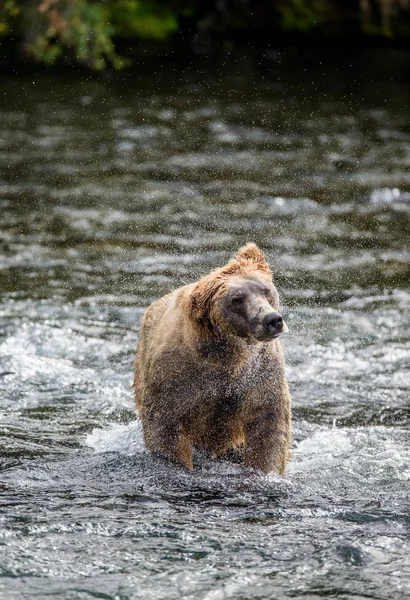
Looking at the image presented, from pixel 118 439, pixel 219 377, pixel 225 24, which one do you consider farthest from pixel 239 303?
pixel 225 24

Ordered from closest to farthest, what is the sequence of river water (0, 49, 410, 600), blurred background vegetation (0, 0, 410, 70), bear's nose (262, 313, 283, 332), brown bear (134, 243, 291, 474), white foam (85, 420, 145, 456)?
river water (0, 49, 410, 600)
bear's nose (262, 313, 283, 332)
brown bear (134, 243, 291, 474)
white foam (85, 420, 145, 456)
blurred background vegetation (0, 0, 410, 70)

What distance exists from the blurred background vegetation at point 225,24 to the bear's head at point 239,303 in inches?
683

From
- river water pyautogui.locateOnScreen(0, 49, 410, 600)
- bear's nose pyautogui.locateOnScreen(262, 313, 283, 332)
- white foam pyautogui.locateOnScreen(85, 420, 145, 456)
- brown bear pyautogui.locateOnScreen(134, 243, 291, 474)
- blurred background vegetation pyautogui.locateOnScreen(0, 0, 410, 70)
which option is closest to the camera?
river water pyautogui.locateOnScreen(0, 49, 410, 600)

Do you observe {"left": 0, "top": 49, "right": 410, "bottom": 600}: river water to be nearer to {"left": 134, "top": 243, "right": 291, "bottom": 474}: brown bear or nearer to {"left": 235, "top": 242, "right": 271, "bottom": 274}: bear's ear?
{"left": 134, "top": 243, "right": 291, "bottom": 474}: brown bear

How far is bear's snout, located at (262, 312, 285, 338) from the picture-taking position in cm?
639

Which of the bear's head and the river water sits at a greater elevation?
the bear's head

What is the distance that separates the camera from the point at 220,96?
21.6 meters

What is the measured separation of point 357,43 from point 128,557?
2187 centimetres

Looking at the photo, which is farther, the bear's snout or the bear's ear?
the bear's ear

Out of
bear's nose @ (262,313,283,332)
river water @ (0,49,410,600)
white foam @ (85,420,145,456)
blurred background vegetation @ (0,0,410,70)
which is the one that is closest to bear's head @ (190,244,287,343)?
bear's nose @ (262,313,283,332)

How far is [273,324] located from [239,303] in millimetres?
336

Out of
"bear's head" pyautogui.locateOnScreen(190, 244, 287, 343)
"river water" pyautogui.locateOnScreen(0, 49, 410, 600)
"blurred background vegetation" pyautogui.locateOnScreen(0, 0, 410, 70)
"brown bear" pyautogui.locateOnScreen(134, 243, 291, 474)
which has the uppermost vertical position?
"bear's head" pyautogui.locateOnScreen(190, 244, 287, 343)

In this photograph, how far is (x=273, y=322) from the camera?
639 cm

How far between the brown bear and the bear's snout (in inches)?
9.8
